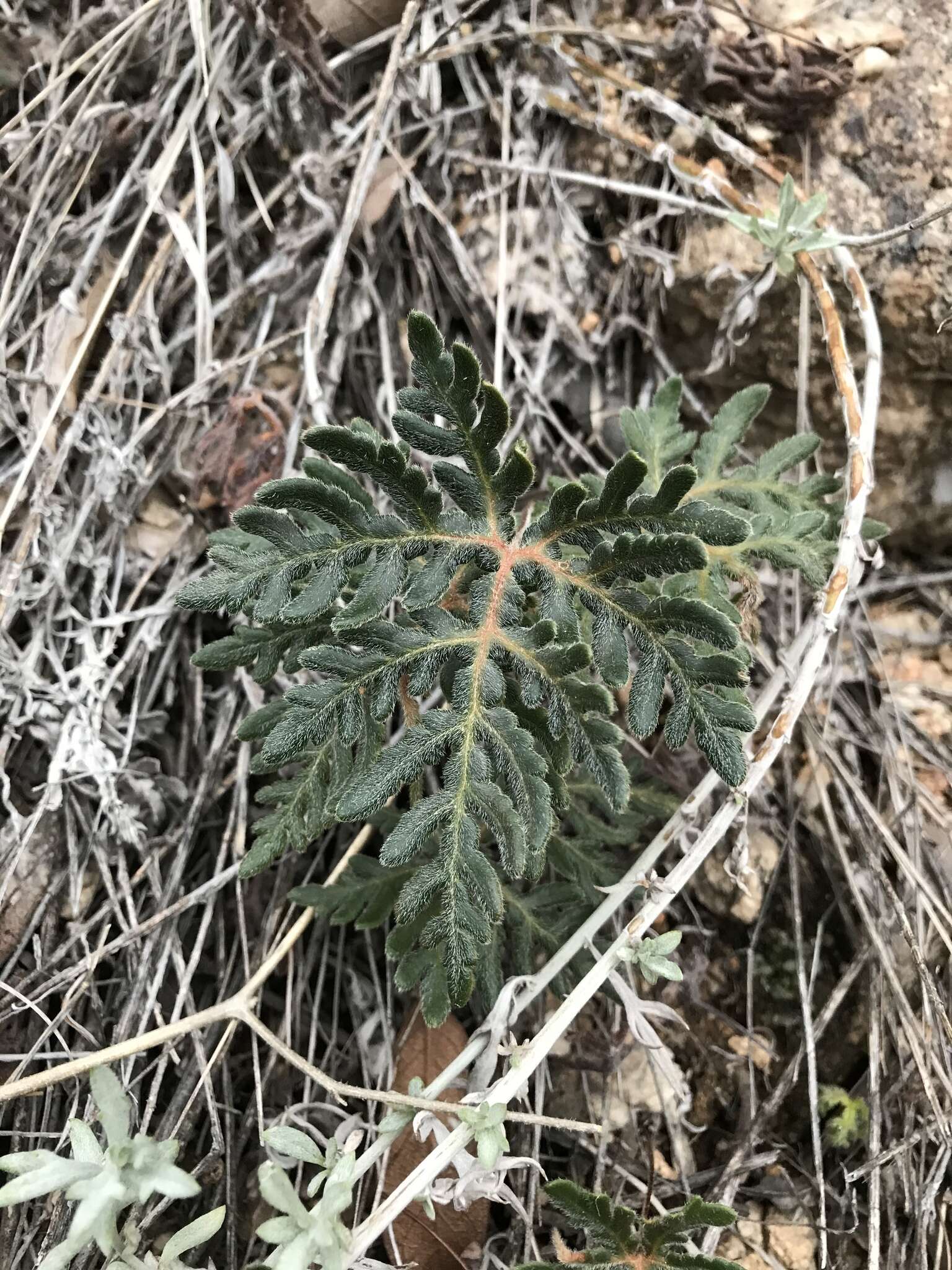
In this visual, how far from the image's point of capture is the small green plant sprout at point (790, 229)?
207cm

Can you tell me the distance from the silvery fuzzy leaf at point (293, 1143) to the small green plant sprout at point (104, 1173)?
0.44ft

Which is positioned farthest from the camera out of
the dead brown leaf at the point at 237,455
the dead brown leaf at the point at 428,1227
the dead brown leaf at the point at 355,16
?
the dead brown leaf at the point at 355,16

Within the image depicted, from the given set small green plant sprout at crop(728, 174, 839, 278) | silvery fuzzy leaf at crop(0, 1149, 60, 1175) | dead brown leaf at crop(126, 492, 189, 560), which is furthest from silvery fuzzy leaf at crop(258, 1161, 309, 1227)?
small green plant sprout at crop(728, 174, 839, 278)

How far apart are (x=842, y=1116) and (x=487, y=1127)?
1.02 metres

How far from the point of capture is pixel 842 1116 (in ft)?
6.70

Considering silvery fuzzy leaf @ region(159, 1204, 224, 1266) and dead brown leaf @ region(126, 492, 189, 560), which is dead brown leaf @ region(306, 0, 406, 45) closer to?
dead brown leaf @ region(126, 492, 189, 560)

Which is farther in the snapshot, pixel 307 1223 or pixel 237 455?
pixel 237 455

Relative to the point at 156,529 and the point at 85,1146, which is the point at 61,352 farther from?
the point at 85,1146

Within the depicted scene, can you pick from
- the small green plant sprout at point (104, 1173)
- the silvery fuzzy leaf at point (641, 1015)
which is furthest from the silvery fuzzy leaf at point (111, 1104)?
the silvery fuzzy leaf at point (641, 1015)

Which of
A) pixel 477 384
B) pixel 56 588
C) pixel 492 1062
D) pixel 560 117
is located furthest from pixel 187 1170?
Result: pixel 560 117

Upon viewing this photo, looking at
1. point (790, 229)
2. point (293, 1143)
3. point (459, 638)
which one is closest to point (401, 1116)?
point (293, 1143)

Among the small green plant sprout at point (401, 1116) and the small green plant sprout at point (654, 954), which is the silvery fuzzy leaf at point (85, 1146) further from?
the small green plant sprout at point (654, 954)

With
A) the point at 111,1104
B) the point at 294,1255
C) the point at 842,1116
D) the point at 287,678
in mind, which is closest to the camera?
the point at 294,1255

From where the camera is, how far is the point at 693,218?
2.55 m
